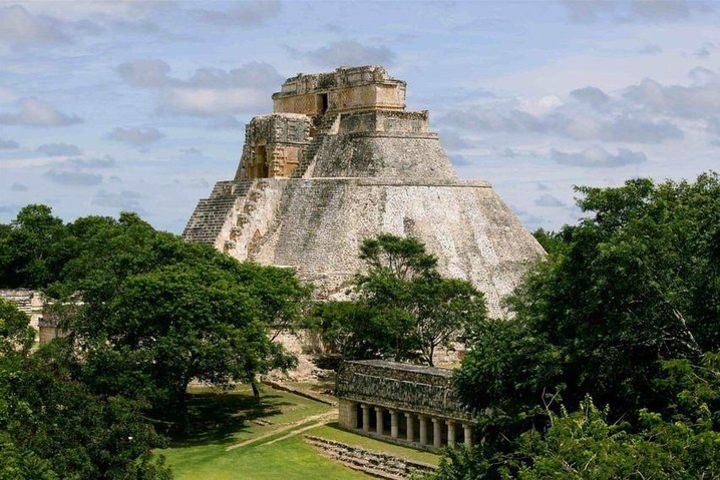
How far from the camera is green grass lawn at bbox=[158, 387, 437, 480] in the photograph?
2889 cm

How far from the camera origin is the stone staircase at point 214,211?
45938mm

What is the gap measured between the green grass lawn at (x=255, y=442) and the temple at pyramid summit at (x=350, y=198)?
6.66m

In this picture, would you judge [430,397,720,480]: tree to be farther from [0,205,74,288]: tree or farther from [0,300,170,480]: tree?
[0,205,74,288]: tree

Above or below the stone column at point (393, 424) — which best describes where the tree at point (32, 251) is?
above

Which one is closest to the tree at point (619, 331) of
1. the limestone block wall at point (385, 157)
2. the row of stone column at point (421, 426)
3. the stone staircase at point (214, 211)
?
the row of stone column at point (421, 426)

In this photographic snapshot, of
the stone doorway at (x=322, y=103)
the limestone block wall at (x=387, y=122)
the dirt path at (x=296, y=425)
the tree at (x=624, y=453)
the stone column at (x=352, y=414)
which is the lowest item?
the dirt path at (x=296, y=425)

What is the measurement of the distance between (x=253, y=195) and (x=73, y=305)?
39.2 feet

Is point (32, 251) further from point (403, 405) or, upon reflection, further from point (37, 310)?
point (403, 405)

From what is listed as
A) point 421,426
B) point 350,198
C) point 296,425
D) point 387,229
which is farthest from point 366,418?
point 350,198

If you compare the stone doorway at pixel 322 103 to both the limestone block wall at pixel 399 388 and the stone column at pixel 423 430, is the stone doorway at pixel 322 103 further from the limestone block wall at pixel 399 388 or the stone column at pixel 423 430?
the stone column at pixel 423 430

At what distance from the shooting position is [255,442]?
31656mm

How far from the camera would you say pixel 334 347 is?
4056 cm

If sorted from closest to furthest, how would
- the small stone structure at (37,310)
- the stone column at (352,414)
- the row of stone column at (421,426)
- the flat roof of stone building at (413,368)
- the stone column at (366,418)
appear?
1. the row of stone column at (421,426)
2. the flat roof of stone building at (413,368)
3. the stone column at (366,418)
4. the stone column at (352,414)
5. the small stone structure at (37,310)

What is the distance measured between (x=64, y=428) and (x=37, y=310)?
75.1 feet
